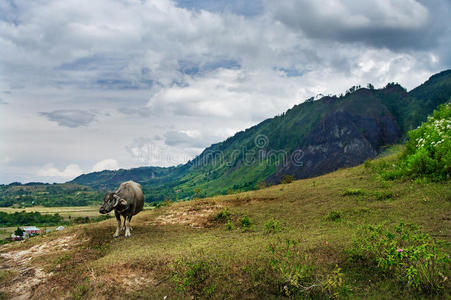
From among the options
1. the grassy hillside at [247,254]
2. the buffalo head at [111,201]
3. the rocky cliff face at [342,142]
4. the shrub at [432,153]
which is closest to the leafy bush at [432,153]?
the shrub at [432,153]

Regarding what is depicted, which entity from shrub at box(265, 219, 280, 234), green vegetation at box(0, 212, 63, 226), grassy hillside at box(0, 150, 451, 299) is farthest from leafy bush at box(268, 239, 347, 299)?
green vegetation at box(0, 212, 63, 226)

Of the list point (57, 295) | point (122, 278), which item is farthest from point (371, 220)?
point (57, 295)

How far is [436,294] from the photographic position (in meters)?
6.08

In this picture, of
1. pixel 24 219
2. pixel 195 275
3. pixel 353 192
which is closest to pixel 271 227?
pixel 195 275

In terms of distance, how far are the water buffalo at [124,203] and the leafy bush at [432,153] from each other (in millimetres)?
15496

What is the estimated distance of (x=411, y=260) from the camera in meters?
6.56

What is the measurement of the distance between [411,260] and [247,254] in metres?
4.62

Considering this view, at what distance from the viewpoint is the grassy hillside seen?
740 centimetres

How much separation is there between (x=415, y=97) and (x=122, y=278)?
200 m

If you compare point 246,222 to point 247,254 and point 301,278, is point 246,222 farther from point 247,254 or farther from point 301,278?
point 301,278

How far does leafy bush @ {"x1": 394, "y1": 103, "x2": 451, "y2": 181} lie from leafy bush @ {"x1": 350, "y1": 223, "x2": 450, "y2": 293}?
9.17 meters

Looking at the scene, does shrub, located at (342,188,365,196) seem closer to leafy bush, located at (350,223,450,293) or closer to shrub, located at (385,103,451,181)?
shrub, located at (385,103,451,181)

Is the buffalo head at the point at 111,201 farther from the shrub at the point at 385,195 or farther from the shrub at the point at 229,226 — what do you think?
the shrub at the point at 385,195

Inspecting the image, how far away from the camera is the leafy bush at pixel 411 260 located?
6.25m
